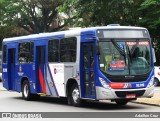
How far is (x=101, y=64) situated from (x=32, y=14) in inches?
Answer: 1698

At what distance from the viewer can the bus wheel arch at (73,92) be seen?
18.1m

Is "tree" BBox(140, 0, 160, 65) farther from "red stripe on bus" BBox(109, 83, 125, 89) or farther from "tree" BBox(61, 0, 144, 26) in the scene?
"red stripe on bus" BBox(109, 83, 125, 89)

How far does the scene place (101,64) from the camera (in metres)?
16.9

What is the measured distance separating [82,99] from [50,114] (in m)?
2.51

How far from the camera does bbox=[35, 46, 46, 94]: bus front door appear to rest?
68.8 ft

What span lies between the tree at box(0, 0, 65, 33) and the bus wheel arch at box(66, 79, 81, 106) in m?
37.7

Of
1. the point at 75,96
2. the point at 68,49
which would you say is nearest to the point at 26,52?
the point at 68,49

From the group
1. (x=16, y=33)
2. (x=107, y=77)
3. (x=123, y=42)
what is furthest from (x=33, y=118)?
(x=16, y=33)

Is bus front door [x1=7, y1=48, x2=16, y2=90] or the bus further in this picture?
bus front door [x1=7, y1=48, x2=16, y2=90]

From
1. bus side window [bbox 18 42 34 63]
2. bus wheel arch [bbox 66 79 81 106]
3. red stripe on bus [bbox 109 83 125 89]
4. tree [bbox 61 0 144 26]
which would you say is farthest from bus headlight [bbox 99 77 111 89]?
tree [bbox 61 0 144 26]

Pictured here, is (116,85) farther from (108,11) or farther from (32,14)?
(32,14)

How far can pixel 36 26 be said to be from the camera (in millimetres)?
60125

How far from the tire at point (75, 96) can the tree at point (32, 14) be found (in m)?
37.8

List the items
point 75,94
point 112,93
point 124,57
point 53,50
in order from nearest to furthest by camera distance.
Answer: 1. point 112,93
2. point 124,57
3. point 75,94
4. point 53,50
